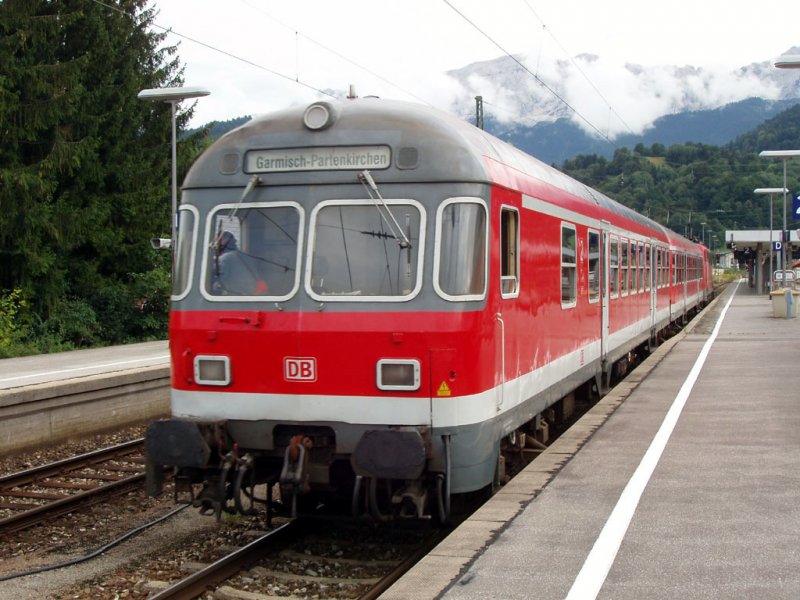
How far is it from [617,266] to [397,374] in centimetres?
796

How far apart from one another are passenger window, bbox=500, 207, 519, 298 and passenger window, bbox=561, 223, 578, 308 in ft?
6.65

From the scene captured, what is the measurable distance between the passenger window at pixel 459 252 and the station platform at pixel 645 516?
1585mm

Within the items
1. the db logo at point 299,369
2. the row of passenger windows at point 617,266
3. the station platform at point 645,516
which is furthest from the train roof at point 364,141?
the row of passenger windows at point 617,266

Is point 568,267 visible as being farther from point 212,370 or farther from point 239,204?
point 212,370

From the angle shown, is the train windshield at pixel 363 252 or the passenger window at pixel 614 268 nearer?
the train windshield at pixel 363 252

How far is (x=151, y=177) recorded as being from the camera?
2919 cm

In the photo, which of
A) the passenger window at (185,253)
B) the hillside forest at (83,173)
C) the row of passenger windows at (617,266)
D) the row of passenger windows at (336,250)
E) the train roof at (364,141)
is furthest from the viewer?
the hillside forest at (83,173)

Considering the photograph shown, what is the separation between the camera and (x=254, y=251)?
703 cm

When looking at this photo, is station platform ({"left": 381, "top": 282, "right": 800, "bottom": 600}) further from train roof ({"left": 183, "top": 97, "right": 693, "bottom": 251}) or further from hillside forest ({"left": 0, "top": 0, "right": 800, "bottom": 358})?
hillside forest ({"left": 0, "top": 0, "right": 800, "bottom": 358})

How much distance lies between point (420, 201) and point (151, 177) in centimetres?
2393

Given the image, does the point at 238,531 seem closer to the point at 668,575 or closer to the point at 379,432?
the point at 379,432

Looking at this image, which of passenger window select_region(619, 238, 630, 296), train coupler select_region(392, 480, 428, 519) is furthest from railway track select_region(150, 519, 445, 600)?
passenger window select_region(619, 238, 630, 296)

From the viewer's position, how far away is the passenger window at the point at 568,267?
→ 31.9ft

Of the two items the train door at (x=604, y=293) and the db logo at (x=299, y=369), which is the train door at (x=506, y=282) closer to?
the db logo at (x=299, y=369)
